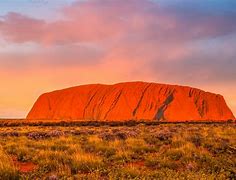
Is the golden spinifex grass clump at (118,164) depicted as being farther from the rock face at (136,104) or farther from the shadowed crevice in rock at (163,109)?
the rock face at (136,104)

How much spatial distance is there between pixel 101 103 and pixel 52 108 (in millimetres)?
23939

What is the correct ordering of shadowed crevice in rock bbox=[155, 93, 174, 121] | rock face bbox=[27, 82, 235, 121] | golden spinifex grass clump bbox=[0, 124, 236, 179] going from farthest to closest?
rock face bbox=[27, 82, 235, 121]
shadowed crevice in rock bbox=[155, 93, 174, 121]
golden spinifex grass clump bbox=[0, 124, 236, 179]

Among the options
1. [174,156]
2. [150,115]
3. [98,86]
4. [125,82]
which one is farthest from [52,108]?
[174,156]

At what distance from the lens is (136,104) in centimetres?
14762

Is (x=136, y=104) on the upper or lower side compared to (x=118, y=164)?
upper

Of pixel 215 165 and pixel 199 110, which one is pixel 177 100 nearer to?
pixel 199 110

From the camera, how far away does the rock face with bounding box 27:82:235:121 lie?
14262cm

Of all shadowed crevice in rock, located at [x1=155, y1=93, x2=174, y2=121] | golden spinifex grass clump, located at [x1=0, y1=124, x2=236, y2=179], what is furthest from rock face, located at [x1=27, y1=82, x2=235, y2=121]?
golden spinifex grass clump, located at [x1=0, y1=124, x2=236, y2=179]

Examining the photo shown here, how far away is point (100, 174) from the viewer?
33.8 feet

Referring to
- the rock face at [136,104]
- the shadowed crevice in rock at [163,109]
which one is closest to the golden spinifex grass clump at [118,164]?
the shadowed crevice in rock at [163,109]

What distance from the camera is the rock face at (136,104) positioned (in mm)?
142625

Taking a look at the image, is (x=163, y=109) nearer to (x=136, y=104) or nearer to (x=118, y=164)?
(x=136, y=104)

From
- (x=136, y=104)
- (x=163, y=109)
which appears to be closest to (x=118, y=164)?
(x=163, y=109)

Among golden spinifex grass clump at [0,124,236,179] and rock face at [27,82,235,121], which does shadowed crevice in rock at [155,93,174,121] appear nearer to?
rock face at [27,82,235,121]
